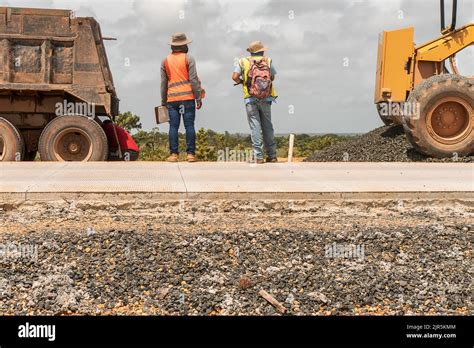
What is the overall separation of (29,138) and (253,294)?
825 centimetres

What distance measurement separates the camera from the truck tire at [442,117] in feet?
42.3

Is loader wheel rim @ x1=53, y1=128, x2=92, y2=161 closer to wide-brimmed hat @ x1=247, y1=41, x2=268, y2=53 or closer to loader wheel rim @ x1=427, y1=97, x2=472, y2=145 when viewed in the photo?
wide-brimmed hat @ x1=247, y1=41, x2=268, y2=53

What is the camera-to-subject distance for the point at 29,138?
12539 millimetres

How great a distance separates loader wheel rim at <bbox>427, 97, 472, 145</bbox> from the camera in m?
13.0

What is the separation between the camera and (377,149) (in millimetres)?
16328

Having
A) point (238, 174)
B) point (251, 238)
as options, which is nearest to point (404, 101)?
point (238, 174)

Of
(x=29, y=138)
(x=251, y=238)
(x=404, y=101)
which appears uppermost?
(x=404, y=101)

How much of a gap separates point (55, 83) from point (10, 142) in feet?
4.51

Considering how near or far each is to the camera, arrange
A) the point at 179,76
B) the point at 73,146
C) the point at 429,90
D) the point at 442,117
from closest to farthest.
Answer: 1. the point at 179,76
2. the point at 73,146
3. the point at 429,90
4. the point at 442,117

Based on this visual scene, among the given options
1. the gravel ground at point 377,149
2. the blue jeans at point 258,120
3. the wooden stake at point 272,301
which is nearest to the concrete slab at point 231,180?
the blue jeans at point 258,120

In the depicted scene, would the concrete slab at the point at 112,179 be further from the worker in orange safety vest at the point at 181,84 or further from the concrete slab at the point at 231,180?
the worker in orange safety vest at the point at 181,84

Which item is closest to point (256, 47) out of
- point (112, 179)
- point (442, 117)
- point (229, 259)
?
point (112, 179)

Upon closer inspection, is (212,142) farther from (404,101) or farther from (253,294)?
(253,294)

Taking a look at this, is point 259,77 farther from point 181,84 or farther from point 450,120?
point 450,120
